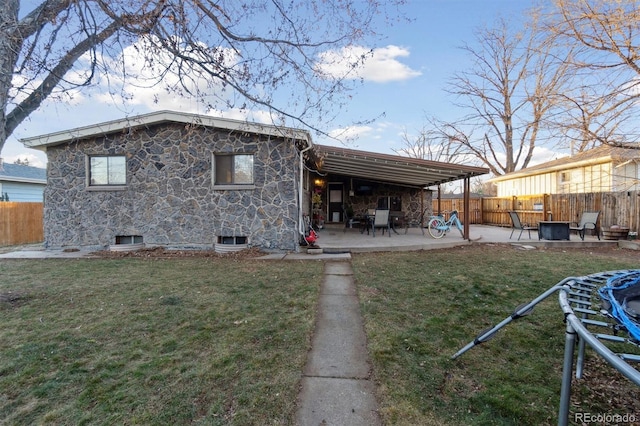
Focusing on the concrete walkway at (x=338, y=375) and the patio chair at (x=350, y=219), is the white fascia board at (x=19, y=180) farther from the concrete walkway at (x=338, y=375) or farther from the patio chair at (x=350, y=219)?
the concrete walkway at (x=338, y=375)

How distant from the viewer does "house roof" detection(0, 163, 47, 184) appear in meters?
14.1

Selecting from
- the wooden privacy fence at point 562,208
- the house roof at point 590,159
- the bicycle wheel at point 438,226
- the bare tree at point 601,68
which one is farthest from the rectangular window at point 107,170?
the wooden privacy fence at point 562,208

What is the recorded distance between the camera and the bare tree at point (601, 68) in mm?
5562

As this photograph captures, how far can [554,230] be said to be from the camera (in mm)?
9547

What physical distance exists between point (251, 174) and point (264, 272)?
3.16 metres

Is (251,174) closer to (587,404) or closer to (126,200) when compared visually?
(126,200)

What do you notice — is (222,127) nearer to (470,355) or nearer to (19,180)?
(470,355)

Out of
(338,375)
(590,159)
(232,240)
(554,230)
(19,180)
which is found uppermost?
(590,159)

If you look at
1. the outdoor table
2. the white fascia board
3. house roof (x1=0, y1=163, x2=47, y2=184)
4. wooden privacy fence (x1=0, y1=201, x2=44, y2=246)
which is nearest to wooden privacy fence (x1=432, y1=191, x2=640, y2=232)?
the outdoor table

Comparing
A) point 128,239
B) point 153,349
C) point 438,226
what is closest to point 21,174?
point 128,239

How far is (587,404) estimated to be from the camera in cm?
219

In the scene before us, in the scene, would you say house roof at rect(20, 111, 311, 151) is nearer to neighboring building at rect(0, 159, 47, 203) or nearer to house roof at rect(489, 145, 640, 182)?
house roof at rect(489, 145, 640, 182)

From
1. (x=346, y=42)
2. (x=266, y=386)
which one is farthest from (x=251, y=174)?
(x=266, y=386)

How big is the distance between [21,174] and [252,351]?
18626 millimetres
